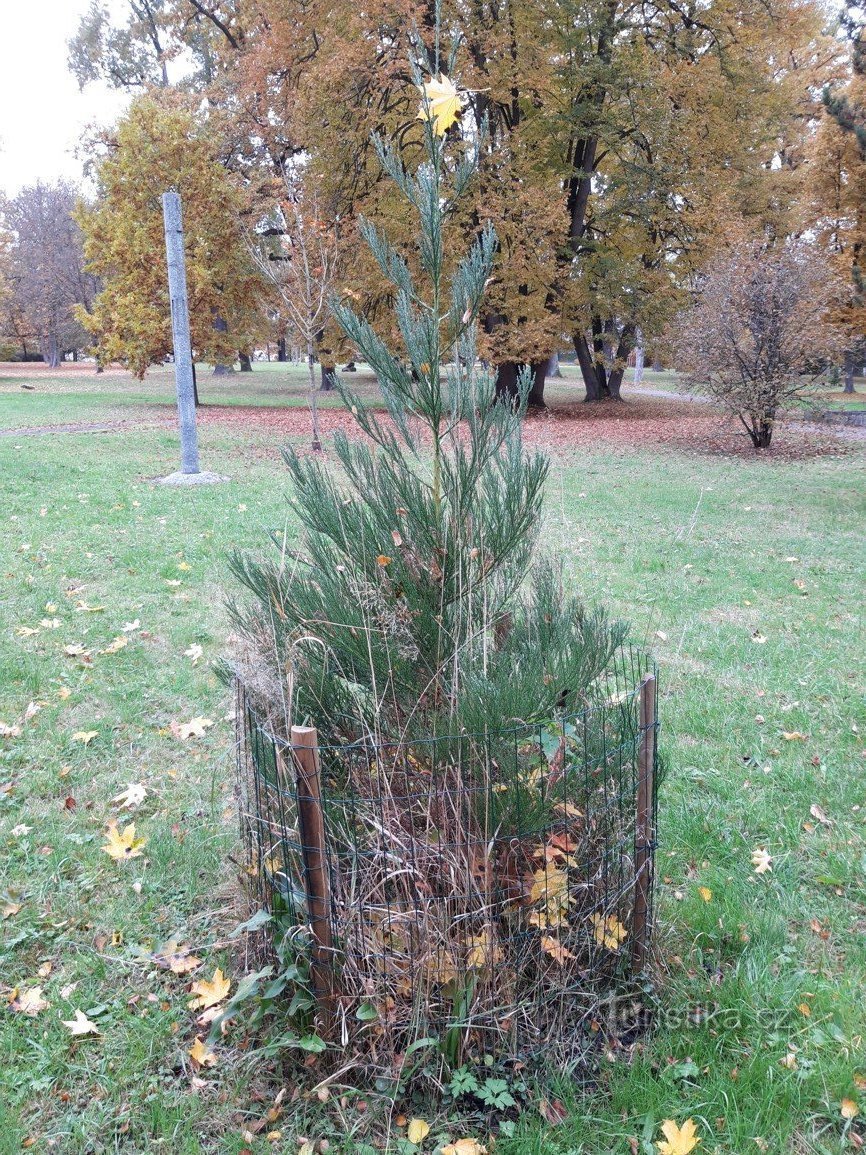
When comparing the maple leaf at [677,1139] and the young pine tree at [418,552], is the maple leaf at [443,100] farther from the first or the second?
the maple leaf at [677,1139]

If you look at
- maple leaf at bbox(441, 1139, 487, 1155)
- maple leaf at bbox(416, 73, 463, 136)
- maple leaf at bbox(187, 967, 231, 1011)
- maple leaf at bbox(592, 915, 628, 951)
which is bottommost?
maple leaf at bbox(441, 1139, 487, 1155)

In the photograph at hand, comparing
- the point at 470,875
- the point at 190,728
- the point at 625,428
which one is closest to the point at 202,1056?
the point at 470,875

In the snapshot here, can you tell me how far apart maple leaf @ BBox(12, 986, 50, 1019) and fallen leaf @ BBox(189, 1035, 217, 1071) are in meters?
0.51

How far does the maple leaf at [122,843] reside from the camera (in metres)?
3.10

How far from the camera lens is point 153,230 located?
2027cm

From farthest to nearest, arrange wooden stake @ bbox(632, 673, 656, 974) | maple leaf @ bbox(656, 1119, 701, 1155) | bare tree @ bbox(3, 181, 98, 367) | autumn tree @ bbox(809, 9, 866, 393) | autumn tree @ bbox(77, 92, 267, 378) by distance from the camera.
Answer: bare tree @ bbox(3, 181, 98, 367)
autumn tree @ bbox(809, 9, 866, 393)
autumn tree @ bbox(77, 92, 267, 378)
wooden stake @ bbox(632, 673, 656, 974)
maple leaf @ bbox(656, 1119, 701, 1155)

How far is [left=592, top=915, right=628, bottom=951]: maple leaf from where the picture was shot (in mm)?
2406

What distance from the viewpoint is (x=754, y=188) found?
71.6ft

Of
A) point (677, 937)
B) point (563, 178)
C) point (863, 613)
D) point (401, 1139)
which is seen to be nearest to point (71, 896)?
point (401, 1139)

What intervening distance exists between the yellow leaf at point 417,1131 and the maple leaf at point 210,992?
0.67 meters

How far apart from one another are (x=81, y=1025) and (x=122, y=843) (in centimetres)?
86

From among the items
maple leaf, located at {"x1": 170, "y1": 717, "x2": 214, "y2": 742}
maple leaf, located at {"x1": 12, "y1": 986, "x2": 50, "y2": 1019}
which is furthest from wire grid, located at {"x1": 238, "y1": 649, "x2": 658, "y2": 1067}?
maple leaf, located at {"x1": 170, "y1": 717, "x2": 214, "y2": 742}

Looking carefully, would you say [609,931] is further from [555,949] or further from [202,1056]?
[202,1056]

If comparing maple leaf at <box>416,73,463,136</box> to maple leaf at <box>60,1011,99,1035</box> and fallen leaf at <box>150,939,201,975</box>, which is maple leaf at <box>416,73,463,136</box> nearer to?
fallen leaf at <box>150,939,201,975</box>
